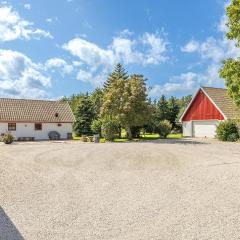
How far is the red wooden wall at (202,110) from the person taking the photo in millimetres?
43969

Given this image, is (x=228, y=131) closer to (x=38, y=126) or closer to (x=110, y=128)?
(x=110, y=128)

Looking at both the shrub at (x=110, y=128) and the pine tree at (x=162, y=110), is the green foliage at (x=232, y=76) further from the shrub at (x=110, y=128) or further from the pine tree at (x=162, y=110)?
the pine tree at (x=162, y=110)

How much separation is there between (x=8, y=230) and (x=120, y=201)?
3.70 m

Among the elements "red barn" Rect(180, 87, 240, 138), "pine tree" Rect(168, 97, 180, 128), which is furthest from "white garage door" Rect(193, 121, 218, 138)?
"pine tree" Rect(168, 97, 180, 128)

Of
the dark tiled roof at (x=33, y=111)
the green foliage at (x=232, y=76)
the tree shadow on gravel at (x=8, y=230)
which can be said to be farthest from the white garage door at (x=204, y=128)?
the tree shadow on gravel at (x=8, y=230)

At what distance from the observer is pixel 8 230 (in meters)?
8.24

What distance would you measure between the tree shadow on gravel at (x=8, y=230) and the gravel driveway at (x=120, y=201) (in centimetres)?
2

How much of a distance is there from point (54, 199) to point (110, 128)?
29.9m

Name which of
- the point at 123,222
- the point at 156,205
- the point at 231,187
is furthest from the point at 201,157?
the point at 123,222

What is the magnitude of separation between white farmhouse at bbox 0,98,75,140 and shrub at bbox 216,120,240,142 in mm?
19199

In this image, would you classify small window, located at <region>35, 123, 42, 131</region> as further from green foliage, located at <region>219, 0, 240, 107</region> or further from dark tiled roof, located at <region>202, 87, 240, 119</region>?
green foliage, located at <region>219, 0, 240, 107</region>

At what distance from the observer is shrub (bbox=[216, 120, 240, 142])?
38.6 m

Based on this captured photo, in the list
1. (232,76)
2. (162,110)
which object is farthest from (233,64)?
(162,110)

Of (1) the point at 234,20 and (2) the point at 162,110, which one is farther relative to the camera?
(2) the point at 162,110
